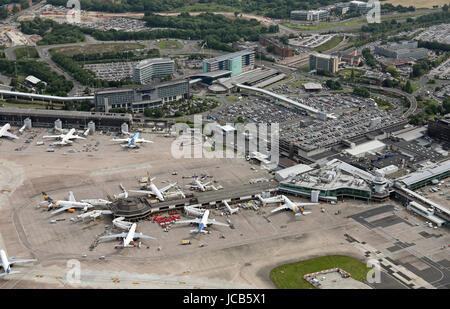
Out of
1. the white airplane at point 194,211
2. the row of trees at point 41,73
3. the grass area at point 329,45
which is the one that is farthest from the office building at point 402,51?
the white airplane at point 194,211

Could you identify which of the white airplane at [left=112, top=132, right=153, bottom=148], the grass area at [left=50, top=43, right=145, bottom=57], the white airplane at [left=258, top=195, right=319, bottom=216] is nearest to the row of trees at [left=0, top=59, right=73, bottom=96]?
the grass area at [left=50, top=43, right=145, bottom=57]

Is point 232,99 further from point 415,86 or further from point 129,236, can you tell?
point 129,236

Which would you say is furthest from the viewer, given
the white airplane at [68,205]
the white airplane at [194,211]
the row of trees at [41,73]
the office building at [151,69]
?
the office building at [151,69]

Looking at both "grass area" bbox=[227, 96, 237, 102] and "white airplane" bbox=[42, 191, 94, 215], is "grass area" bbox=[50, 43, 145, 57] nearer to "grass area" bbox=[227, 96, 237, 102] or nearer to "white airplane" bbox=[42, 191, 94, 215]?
"grass area" bbox=[227, 96, 237, 102]

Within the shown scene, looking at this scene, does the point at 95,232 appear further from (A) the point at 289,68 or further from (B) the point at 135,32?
(B) the point at 135,32

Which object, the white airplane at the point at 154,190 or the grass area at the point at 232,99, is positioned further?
the grass area at the point at 232,99

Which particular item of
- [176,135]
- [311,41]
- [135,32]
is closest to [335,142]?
[176,135]

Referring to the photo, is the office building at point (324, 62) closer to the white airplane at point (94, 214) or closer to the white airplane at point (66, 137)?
the white airplane at point (66, 137)

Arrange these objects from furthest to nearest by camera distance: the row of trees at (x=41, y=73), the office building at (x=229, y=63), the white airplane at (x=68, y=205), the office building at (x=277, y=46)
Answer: the office building at (x=277, y=46)
the office building at (x=229, y=63)
the row of trees at (x=41, y=73)
the white airplane at (x=68, y=205)
